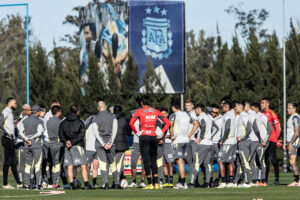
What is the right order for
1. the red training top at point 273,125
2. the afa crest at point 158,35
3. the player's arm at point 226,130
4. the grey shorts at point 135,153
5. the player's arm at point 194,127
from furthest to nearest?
the afa crest at point 158,35, the red training top at point 273,125, the grey shorts at point 135,153, the player's arm at point 194,127, the player's arm at point 226,130

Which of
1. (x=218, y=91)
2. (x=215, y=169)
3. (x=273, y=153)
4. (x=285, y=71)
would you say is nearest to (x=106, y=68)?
(x=218, y=91)

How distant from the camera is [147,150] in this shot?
21.0 m

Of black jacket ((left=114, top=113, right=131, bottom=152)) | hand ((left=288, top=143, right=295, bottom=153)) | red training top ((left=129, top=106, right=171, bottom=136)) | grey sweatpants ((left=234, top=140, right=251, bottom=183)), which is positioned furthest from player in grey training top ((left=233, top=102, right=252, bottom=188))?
black jacket ((left=114, top=113, right=131, bottom=152))

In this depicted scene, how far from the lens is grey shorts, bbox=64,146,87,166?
21.4 metres

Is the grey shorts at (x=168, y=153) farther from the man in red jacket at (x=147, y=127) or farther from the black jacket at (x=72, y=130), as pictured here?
the black jacket at (x=72, y=130)

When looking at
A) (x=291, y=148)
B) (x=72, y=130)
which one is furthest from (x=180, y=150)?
(x=291, y=148)

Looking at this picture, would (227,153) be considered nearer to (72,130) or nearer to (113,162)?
(113,162)

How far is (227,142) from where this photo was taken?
2178 cm

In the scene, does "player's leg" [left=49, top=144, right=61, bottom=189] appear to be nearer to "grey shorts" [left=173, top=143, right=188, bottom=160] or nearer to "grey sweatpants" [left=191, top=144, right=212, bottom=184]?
"grey shorts" [left=173, top=143, right=188, bottom=160]

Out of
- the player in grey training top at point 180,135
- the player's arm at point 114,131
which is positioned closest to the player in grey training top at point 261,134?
the player in grey training top at point 180,135

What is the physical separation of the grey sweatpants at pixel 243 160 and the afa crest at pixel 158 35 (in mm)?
28546

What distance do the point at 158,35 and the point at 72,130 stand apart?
1156 inches

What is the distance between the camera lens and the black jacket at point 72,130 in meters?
21.4

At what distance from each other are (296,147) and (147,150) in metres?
4.59
